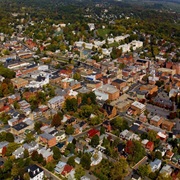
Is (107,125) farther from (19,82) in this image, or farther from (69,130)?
(19,82)

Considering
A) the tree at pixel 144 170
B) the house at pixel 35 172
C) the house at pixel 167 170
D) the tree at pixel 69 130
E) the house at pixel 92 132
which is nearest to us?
the house at pixel 35 172

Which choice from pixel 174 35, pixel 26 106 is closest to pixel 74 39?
pixel 174 35

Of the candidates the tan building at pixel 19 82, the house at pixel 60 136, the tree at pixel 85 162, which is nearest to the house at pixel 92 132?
the house at pixel 60 136

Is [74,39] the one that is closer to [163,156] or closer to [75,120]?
[75,120]

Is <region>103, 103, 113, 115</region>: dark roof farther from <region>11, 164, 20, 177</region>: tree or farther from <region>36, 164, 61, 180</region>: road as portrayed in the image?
<region>11, 164, 20, 177</region>: tree

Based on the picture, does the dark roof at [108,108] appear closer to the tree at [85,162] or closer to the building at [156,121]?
the building at [156,121]
